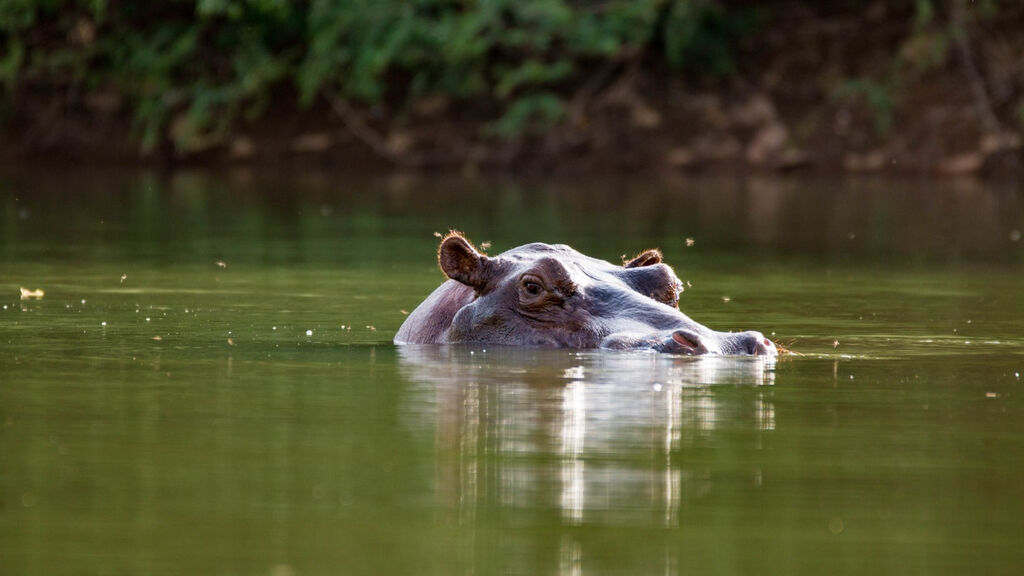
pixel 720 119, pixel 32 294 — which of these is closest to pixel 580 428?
pixel 32 294

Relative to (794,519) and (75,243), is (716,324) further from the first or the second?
(75,243)

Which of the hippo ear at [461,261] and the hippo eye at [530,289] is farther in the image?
the hippo ear at [461,261]

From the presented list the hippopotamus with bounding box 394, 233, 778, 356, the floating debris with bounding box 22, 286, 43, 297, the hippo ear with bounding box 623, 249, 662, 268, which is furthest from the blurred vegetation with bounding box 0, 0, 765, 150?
the hippopotamus with bounding box 394, 233, 778, 356

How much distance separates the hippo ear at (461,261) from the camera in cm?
985

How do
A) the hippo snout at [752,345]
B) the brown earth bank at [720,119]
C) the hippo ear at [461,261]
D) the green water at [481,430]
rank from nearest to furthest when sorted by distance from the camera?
the green water at [481,430] → the hippo snout at [752,345] → the hippo ear at [461,261] → the brown earth bank at [720,119]

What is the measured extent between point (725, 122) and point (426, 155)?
4.68 metres

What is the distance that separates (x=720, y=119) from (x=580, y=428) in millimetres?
24384

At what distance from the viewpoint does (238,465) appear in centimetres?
624

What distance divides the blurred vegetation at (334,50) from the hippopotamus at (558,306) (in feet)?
64.9

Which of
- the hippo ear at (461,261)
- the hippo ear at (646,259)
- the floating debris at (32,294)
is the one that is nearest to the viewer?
the hippo ear at (461,261)

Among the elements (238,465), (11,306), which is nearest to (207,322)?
(11,306)

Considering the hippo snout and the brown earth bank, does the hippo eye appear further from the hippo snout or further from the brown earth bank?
→ the brown earth bank

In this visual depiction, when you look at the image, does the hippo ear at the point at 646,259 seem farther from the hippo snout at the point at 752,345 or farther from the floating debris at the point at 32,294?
the floating debris at the point at 32,294

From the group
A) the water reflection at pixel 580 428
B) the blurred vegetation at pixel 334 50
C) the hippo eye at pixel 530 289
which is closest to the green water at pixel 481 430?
the water reflection at pixel 580 428
